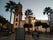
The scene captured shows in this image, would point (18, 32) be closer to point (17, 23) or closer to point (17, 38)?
point (17, 38)

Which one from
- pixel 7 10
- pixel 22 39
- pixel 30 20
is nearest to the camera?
pixel 22 39

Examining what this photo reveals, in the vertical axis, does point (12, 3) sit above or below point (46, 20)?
above

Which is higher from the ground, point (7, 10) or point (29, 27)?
point (7, 10)

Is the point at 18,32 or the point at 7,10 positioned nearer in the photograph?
the point at 18,32

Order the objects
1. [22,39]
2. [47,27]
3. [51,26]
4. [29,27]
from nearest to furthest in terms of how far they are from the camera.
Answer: [22,39]
[47,27]
[51,26]
[29,27]

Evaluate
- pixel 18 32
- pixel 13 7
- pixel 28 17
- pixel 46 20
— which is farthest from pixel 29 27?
pixel 18 32

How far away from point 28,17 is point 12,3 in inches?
907

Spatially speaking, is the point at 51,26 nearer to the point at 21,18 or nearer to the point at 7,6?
the point at 21,18

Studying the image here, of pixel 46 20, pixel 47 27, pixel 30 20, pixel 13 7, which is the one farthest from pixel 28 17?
pixel 13 7

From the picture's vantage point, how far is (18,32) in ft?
22.1

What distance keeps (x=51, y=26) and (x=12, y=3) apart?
82.1ft

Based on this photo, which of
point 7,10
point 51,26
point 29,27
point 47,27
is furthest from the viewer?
point 29,27

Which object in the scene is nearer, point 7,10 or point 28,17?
point 7,10

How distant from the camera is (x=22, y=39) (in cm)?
659
